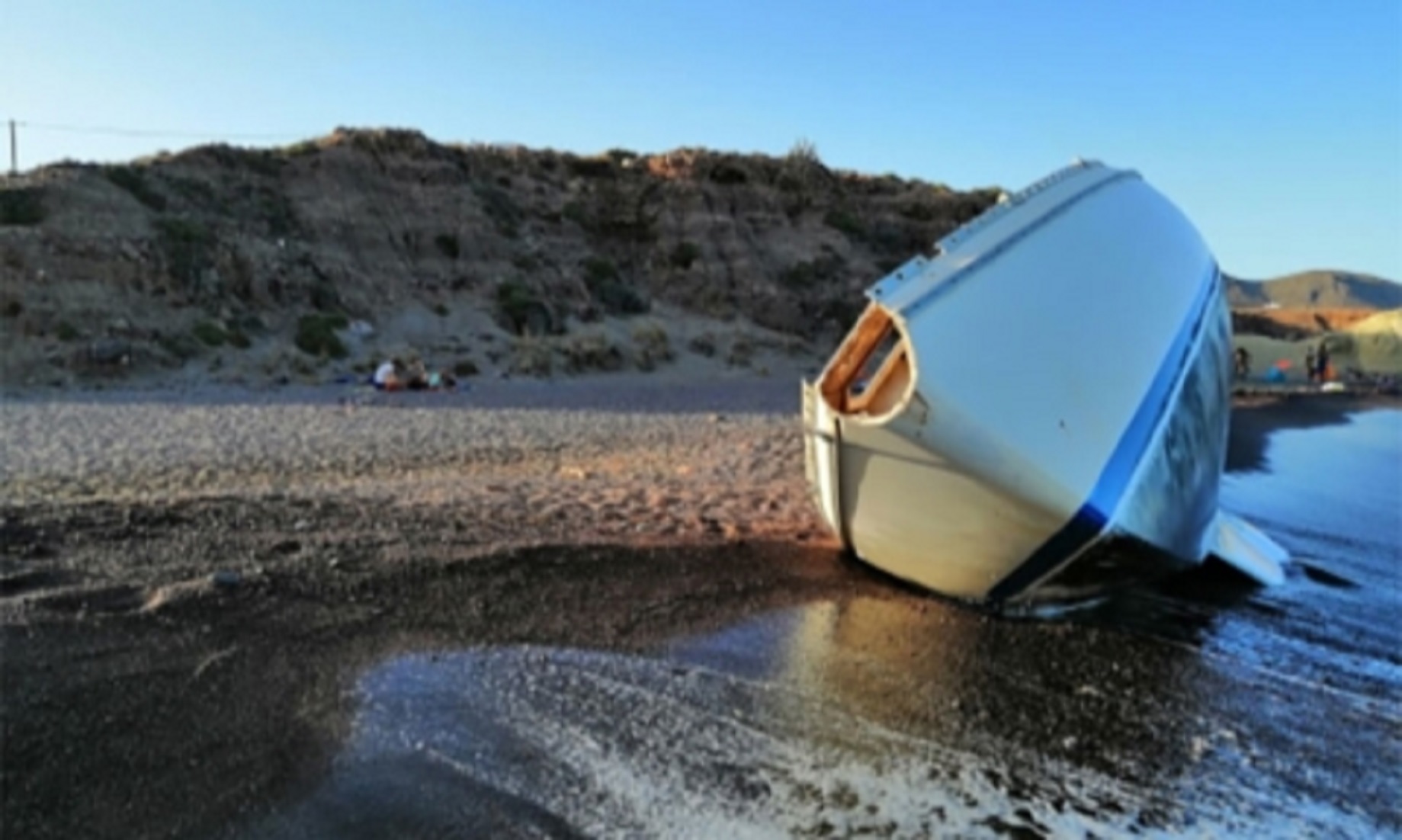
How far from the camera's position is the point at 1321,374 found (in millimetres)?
41000

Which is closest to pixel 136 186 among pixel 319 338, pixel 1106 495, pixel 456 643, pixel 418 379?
pixel 319 338

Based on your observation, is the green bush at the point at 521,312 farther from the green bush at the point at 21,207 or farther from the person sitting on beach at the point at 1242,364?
the person sitting on beach at the point at 1242,364

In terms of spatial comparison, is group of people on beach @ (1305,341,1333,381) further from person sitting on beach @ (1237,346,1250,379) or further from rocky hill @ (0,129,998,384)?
rocky hill @ (0,129,998,384)

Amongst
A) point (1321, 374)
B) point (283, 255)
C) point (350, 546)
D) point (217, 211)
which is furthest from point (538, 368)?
point (1321, 374)

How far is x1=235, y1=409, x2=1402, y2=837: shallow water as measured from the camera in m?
3.52

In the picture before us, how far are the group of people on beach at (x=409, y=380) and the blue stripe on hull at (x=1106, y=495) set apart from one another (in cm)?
1266

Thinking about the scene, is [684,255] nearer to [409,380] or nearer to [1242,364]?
[409,380]

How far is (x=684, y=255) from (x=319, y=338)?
14523mm

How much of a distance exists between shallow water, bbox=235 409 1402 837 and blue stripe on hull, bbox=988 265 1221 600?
1.00 ft

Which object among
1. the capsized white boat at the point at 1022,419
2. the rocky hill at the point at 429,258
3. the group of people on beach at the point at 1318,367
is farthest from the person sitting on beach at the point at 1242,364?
the capsized white boat at the point at 1022,419

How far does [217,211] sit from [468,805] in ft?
75.3

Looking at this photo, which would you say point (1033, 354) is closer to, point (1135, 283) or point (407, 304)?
point (1135, 283)

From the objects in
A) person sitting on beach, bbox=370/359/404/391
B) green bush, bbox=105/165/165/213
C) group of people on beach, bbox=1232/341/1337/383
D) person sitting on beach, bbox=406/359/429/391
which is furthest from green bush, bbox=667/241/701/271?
group of people on beach, bbox=1232/341/1337/383

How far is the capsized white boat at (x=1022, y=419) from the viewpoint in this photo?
524 centimetres
